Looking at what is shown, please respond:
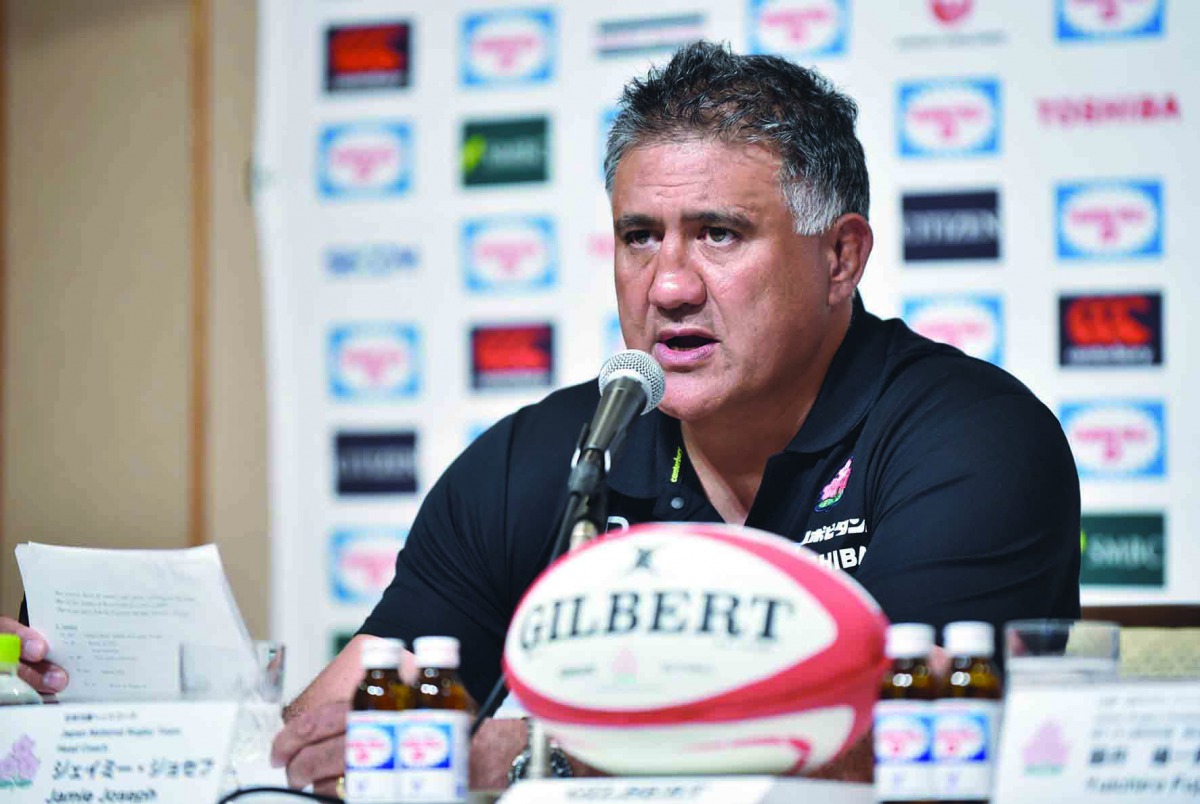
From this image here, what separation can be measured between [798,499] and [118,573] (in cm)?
85

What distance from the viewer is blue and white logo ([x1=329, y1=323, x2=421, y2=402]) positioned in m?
3.56

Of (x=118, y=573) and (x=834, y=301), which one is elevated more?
(x=834, y=301)

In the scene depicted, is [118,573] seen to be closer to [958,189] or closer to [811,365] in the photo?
[811,365]

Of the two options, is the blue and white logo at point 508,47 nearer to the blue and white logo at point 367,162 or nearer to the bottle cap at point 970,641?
the blue and white logo at point 367,162

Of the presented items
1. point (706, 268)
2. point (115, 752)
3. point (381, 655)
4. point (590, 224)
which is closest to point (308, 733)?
point (115, 752)

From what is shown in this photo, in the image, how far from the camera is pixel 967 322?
3260mm

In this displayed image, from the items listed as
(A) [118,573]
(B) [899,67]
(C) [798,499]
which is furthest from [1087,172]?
(A) [118,573]

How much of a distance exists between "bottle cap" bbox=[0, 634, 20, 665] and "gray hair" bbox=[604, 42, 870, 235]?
100 centimetres

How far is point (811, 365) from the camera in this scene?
6.86 feet

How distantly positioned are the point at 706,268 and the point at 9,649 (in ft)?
3.20

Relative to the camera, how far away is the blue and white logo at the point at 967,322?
325 cm

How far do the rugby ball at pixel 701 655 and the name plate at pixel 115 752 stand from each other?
357mm

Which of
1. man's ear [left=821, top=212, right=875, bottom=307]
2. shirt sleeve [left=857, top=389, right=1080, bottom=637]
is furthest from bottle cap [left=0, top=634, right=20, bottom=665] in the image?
man's ear [left=821, top=212, right=875, bottom=307]

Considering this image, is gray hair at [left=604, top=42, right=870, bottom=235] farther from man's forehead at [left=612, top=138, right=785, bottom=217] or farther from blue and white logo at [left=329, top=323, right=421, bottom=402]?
blue and white logo at [left=329, top=323, right=421, bottom=402]
